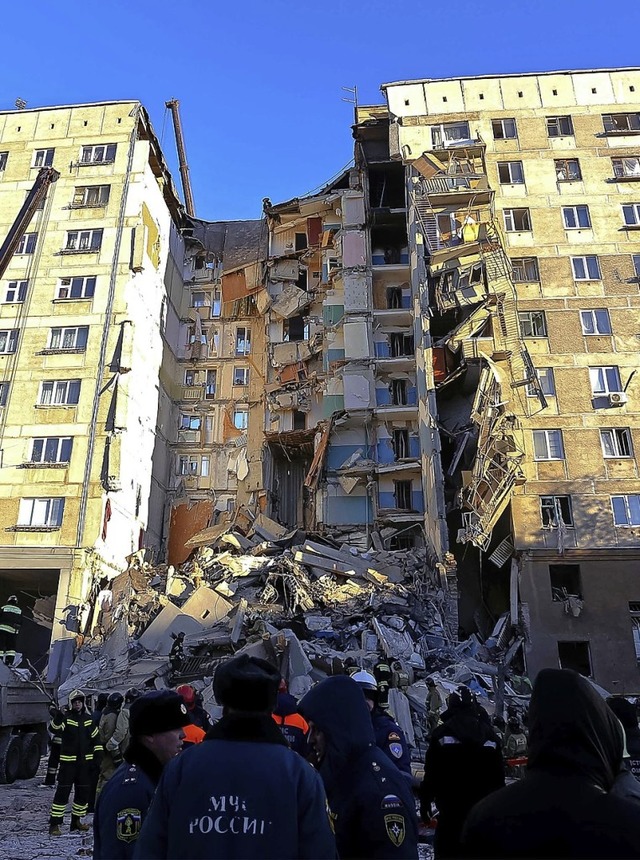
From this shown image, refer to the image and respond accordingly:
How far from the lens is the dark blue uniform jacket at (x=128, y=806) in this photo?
355 cm

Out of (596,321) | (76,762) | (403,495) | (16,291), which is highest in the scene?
(16,291)

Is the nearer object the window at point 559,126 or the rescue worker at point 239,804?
the rescue worker at point 239,804

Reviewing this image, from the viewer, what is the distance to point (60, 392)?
3016 cm

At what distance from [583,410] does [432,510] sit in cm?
696

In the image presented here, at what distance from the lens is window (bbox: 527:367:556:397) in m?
26.9

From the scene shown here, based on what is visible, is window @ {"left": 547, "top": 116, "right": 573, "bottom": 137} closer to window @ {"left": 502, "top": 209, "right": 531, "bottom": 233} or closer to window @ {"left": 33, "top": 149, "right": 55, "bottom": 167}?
window @ {"left": 502, "top": 209, "right": 531, "bottom": 233}

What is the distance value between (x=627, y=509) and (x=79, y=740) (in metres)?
21.2

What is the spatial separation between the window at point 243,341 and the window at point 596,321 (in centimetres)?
1796

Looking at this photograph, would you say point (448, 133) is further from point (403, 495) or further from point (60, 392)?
point (60, 392)

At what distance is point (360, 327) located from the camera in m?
32.8

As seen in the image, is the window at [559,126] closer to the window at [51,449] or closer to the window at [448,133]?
the window at [448,133]

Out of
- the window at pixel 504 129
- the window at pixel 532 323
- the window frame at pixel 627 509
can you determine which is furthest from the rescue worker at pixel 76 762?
the window at pixel 504 129

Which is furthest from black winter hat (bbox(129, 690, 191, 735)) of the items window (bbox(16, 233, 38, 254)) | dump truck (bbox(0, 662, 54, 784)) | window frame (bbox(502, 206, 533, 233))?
window (bbox(16, 233, 38, 254))

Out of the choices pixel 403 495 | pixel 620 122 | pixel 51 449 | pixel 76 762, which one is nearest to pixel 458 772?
pixel 76 762
